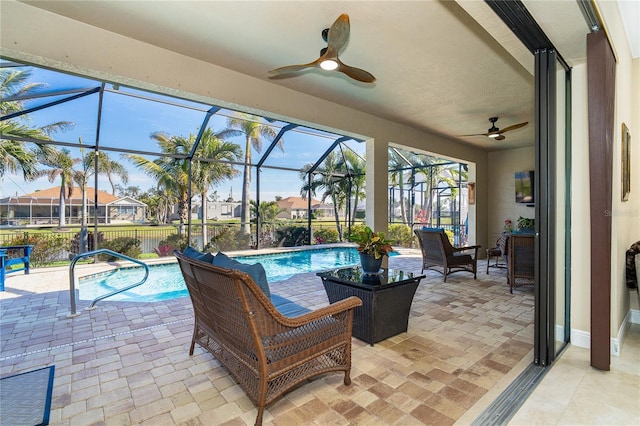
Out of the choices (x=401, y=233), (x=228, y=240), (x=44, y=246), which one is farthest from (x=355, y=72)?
(x=401, y=233)

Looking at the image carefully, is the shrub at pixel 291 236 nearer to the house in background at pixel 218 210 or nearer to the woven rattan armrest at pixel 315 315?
the house in background at pixel 218 210

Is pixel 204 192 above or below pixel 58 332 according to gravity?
above

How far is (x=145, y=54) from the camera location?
10.1ft

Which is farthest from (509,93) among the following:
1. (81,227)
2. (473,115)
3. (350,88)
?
(81,227)

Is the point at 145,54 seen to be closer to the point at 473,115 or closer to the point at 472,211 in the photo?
the point at 473,115

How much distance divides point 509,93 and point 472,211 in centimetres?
446

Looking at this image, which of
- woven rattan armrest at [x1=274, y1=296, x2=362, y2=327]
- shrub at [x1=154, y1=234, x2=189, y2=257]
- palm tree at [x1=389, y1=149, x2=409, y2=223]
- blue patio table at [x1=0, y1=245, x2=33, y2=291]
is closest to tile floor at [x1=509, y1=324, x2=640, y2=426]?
woven rattan armrest at [x1=274, y1=296, x2=362, y2=327]

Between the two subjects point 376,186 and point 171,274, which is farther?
point 171,274

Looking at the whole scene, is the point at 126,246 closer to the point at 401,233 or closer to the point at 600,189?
the point at 401,233

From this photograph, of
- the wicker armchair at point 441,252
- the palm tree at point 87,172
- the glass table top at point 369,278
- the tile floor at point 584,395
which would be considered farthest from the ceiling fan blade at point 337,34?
the palm tree at point 87,172

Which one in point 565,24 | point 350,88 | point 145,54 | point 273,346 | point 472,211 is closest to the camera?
point 273,346

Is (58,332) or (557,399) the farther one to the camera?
(58,332)

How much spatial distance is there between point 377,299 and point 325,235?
27.1 ft

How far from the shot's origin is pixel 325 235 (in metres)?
11.0
